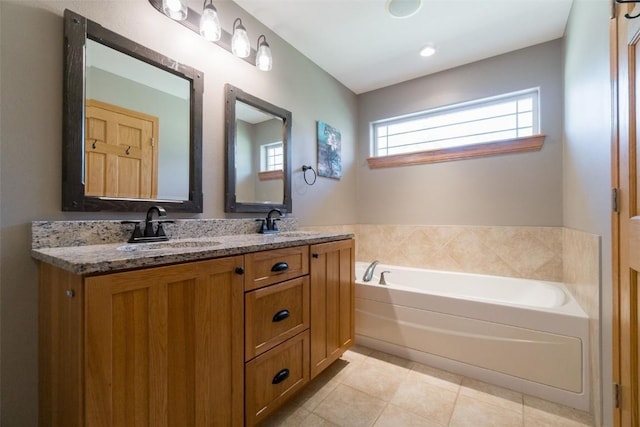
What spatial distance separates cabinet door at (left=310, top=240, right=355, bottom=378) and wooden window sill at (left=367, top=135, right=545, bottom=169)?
143 centimetres

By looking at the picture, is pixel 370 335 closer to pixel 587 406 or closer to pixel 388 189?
pixel 587 406

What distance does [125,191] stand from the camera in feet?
4.07

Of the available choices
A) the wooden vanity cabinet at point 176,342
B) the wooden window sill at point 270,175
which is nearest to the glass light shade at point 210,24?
the wooden window sill at point 270,175

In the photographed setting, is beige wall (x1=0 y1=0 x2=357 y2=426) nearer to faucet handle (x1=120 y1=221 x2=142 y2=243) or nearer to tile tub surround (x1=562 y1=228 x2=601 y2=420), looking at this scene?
faucet handle (x1=120 y1=221 x2=142 y2=243)

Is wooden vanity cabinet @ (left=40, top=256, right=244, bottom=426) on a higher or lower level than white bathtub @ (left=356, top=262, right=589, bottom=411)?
higher

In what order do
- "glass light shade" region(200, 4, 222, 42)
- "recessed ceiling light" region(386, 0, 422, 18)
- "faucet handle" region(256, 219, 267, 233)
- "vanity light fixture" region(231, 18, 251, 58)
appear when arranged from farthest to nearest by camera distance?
"faucet handle" region(256, 219, 267, 233) → "recessed ceiling light" region(386, 0, 422, 18) → "vanity light fixture" region(231, 18, 251, 58) → "glass light shade" region(200, 4, 222, 42)

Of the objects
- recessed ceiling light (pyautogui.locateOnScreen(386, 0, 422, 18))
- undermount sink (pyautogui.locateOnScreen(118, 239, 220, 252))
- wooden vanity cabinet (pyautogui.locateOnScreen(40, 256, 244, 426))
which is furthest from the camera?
recessed ceiling light (pyautogui.locateOnScreen(386, 0, 422, 18))

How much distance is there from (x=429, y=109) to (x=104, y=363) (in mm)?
2997

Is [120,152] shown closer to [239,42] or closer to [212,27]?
[212,27]

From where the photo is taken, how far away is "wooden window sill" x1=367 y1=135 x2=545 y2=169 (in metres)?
2.23

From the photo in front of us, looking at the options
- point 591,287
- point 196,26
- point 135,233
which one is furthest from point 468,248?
point 196,26

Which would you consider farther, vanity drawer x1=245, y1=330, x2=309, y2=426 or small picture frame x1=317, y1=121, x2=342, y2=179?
small picture frame x1=317, y1=121, x2=342, y2=179

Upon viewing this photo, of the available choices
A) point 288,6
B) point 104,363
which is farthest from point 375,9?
point 104,363

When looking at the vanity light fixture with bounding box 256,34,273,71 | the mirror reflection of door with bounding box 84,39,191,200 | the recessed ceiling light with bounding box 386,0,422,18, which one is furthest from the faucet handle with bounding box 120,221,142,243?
the recessed ceiling light with bounding box 386,0,422,18
